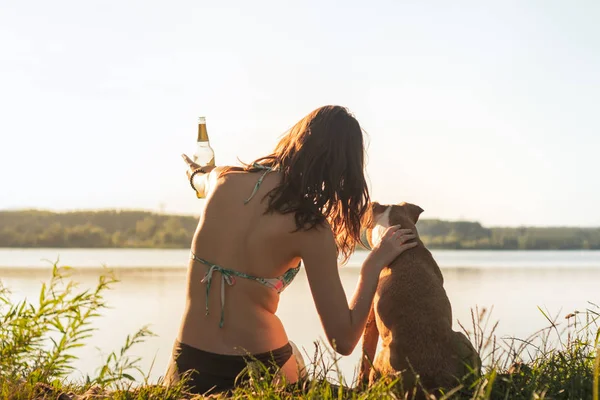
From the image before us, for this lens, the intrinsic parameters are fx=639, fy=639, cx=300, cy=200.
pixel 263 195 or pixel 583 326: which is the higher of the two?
pixel 263 195

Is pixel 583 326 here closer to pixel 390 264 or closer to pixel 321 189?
pixel 390 264

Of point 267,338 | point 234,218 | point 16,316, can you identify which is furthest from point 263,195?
point 16,316

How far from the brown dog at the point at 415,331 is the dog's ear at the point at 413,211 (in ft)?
1.53

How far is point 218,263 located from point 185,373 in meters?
0.64

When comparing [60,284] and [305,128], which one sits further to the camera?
[305,128]

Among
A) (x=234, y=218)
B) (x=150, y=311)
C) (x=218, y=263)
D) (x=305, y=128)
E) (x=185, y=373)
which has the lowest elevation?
(x=150, y=311)

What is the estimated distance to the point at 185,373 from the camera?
3.58m

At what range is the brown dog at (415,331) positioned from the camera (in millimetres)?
3658

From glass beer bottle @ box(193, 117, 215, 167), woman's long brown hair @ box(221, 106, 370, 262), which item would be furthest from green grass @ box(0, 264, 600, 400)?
glass beer bottle @ box(193, 117, 215, 167)

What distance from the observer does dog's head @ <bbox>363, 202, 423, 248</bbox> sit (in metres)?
4.59

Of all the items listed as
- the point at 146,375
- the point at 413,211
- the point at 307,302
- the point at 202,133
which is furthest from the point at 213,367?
the point at 307,302

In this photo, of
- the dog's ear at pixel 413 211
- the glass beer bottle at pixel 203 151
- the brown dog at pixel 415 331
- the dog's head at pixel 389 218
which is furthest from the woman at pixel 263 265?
the glass beer bottle at pixel 203 151

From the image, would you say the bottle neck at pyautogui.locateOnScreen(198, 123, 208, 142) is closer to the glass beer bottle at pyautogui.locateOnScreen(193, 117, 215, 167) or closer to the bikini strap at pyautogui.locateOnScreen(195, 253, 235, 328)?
the glass beer bottle at pyautogui.locateOnScreen(193, 117, 215, 167)

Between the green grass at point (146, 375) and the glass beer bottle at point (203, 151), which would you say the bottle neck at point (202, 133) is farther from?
the green grass at point (146, 375)
